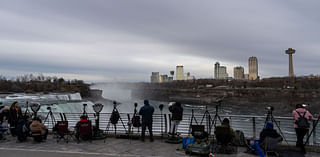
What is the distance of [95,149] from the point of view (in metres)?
8.16

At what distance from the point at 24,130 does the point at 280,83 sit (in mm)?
128446

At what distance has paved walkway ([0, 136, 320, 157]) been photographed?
742 centimetres

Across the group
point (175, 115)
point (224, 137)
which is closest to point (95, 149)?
point (175, 115)

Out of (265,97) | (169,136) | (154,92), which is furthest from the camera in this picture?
(154,92)

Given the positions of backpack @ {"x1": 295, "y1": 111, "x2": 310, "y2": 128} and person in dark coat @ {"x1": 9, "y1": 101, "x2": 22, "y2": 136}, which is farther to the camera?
person in dark coat @ {"x1": 9, "y1": 101, "x2": 22, "y2": 136}

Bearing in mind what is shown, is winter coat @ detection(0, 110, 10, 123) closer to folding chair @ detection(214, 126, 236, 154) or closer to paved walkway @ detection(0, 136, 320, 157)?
paved walkway @ detection(0, 136, 320, 157)

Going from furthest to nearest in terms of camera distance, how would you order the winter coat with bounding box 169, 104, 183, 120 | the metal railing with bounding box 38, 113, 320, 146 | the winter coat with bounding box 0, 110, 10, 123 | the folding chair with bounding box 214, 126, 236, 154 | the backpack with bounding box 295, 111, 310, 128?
the winter coat with bounding box 0, 110, 10, 123 → the winter coat with bounding box 169, 104, 183, 120 → the metal railing with bounding box 38, 113, 320, 146 → the backpack with bounding box 295, 111, 310, 128 → the folding chair with bounding box 214, 126, 236, 154

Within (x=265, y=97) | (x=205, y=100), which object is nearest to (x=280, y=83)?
(x=265, y=97)

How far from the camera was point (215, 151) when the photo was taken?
7.63 m

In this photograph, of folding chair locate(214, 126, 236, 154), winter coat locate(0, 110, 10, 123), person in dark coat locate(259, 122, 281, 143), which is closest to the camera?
person in dark coat locate(259, 122, 281, 143)

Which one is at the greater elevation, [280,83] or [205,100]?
[280,83]

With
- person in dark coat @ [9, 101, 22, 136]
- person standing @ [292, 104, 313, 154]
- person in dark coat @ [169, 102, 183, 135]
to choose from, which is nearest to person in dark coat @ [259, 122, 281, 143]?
person standing @ [292, 104, 313, 154]

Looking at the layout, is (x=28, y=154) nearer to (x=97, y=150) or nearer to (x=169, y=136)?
(x=97, y=150)

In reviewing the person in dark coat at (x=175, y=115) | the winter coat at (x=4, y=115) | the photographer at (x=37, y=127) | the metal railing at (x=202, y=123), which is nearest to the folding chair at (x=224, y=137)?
the metal railing at (x=202, y=123)
